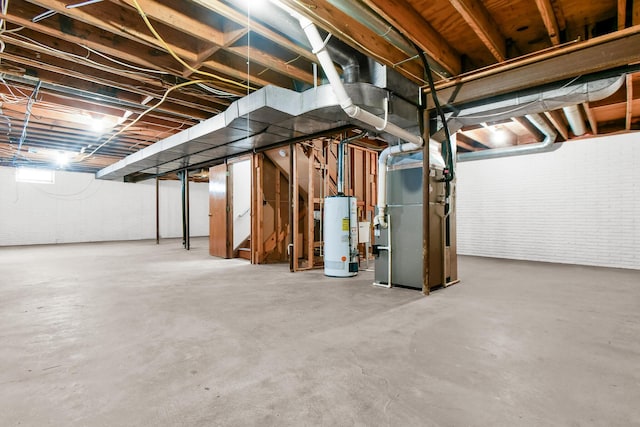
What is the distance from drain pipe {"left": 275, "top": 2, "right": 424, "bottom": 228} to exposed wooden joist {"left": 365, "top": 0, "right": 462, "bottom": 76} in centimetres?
46

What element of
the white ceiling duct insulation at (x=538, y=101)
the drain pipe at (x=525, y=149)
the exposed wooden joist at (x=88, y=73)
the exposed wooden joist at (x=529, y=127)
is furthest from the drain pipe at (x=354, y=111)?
the drain pipe at (x=525, y=149)

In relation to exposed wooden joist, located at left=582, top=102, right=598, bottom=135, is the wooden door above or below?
below

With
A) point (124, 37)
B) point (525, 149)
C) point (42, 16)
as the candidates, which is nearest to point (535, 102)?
point (525, 149)

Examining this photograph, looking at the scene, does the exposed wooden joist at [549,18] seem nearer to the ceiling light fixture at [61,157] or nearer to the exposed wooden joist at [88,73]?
the exposed wooden joist at [88,73]

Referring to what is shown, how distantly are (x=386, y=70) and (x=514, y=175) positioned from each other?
4745 mm

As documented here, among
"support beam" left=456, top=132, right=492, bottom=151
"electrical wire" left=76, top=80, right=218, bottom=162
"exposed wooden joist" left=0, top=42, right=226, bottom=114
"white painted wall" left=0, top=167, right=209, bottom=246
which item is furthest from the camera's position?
"white painted wall" left=0, top=167, right=209, bottom=246

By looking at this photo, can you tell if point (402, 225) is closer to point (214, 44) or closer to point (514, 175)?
point (214, 44)

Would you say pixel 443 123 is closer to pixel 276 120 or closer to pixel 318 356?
pixel 276 120

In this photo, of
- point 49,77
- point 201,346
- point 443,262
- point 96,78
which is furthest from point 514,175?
point 49,77

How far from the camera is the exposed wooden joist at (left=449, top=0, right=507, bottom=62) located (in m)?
2.31

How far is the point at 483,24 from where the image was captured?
100 inches

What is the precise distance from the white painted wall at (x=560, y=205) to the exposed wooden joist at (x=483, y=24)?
157 inches

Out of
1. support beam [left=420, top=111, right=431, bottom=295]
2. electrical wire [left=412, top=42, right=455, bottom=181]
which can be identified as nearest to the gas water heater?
support beam [left=420, top=111, right=431, bottom=295]

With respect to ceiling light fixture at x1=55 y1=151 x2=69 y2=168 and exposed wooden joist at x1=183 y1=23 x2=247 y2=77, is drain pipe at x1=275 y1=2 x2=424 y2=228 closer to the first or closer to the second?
exposed wooden joist at x1=183 y1=23 x2=247 y2=77
